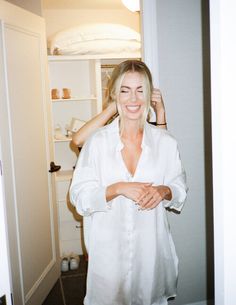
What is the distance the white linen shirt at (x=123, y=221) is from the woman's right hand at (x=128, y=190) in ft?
0.24

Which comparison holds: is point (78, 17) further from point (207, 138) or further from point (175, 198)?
point (175, 198)

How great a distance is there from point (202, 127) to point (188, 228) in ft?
2.22

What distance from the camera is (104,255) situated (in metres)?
1.42

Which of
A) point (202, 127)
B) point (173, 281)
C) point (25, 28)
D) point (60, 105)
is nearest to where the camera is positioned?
point (173, 281)

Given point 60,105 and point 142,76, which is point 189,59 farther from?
point 60,105

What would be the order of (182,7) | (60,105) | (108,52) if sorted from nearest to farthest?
(182,7) < (108,52) < (60,105)

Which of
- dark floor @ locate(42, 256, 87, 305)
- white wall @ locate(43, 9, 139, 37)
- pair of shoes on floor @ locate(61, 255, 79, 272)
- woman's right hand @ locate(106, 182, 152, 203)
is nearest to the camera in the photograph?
woman's right hand @ locate(106, 182, 152, 203)

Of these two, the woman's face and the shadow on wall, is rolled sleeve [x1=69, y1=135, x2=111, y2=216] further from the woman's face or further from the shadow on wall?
the shadow on wall

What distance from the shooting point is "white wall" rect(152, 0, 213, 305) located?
1895 mm

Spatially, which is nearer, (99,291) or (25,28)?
(99,291)

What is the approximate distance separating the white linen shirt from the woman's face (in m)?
0.09

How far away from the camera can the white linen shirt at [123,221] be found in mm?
1401

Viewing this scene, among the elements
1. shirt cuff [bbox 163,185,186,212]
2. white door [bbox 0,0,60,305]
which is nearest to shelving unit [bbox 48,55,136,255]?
white door [bbox 0,0,60,305]

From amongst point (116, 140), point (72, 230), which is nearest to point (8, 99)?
point (116, 140)
